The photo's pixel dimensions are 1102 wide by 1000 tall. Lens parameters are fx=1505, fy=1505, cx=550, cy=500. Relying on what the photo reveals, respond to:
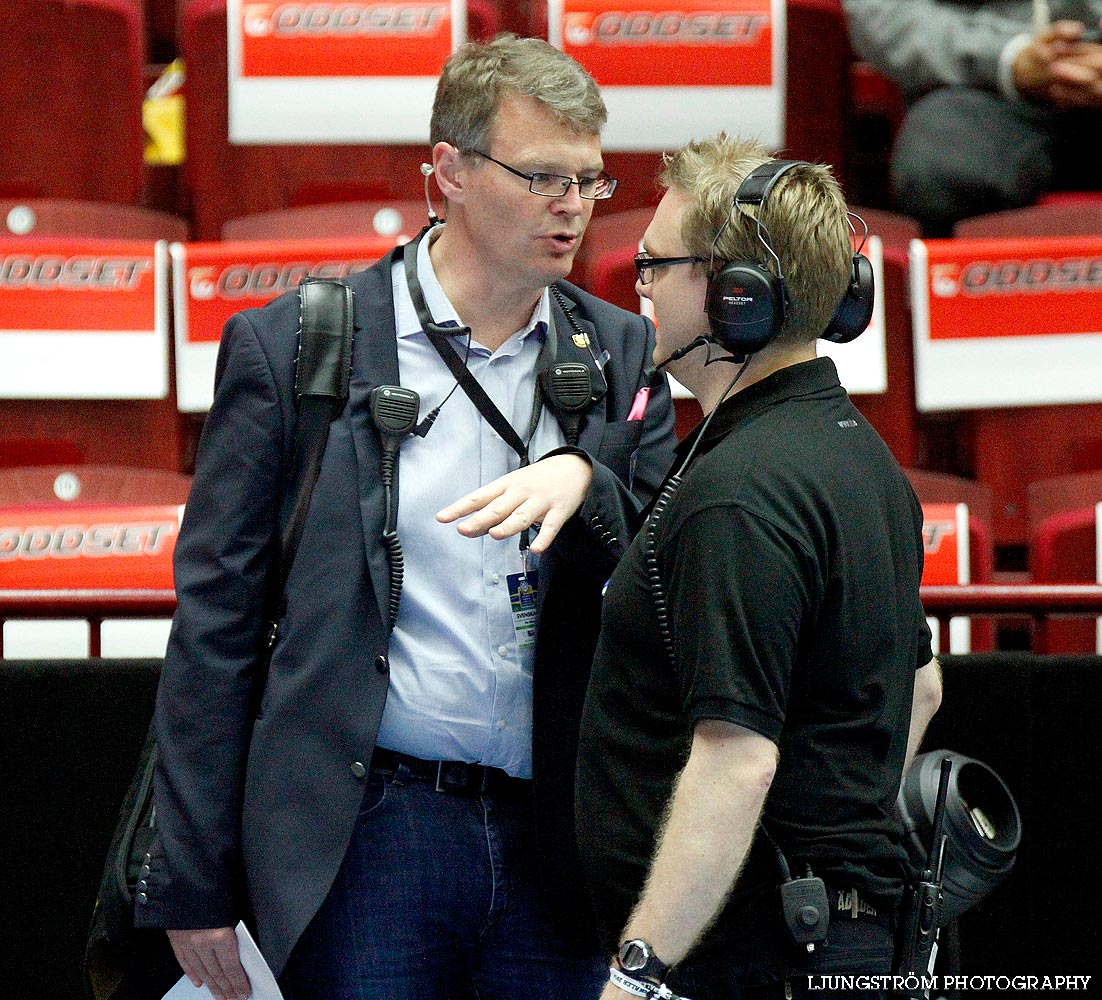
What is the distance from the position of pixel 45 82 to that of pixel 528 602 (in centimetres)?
214

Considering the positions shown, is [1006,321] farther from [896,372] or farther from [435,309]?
[435,309]

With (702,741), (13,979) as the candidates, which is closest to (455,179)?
(702,741)

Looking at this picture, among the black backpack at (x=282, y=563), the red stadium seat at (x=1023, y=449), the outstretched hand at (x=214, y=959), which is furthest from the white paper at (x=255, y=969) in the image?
the red stadium seat at (x=1023, y=449)

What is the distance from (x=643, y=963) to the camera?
1166 mm

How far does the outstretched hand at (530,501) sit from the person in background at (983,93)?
2.06 m

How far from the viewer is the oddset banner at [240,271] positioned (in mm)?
2768

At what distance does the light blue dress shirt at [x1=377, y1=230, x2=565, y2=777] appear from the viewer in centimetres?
151

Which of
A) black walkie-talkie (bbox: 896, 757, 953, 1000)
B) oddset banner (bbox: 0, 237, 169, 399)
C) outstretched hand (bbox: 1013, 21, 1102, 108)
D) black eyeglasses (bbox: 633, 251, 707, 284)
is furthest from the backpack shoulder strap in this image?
outstretched hand (bbox: 1013, 21, 1102, 108)

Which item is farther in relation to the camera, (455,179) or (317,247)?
(317,247)

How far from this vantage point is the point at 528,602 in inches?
61.6

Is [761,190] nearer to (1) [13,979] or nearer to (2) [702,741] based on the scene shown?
(2) [702,741]

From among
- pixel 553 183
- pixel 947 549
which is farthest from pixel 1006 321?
pixel 553 183

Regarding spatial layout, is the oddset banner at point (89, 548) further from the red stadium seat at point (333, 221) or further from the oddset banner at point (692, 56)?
the oddset banner at point (692, 56)

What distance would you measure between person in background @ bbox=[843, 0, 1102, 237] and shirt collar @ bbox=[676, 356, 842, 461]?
2114mm
